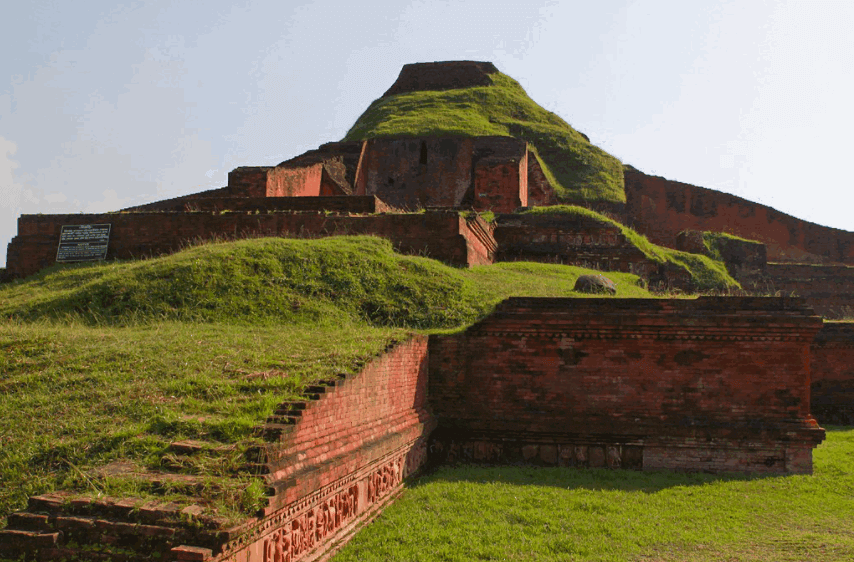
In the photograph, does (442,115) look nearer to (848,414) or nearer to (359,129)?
(359,129)

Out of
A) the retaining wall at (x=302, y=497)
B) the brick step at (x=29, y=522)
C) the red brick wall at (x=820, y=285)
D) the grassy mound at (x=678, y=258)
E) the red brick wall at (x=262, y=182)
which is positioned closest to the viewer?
the retaining wall at (x=302, y=497)

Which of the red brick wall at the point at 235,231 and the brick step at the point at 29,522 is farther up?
the red brick wall at the point at 235,231

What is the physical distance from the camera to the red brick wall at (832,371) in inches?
400

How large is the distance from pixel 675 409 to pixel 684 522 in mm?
1753

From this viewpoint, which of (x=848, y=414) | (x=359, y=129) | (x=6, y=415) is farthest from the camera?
(x=359, y=129)

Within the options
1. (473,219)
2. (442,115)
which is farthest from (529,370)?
(442,115)

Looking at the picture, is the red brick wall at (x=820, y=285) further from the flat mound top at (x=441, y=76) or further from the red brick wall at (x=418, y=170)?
the flat mound top at (x=441, y=76)

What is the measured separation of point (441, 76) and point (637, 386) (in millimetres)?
22726

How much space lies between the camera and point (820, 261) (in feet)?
71.4

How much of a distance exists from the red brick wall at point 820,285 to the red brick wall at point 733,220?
111 inches

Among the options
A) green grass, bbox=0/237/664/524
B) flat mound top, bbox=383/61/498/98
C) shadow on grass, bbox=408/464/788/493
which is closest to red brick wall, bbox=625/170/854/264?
flat mound top, bbox=383/61/498/98

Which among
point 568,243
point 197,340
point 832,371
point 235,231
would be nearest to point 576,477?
point 197,340

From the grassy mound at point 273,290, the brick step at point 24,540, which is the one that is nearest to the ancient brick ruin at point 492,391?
the brick step at point 24,540

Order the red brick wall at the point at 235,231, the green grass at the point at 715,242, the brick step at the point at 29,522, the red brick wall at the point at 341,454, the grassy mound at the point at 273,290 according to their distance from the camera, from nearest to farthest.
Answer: the brick step at the point at 29,522 < the red brick wall at the point at 341,454 < the grassy mound at the point at 273,290 < the red brick wall at the point at 235,231 < the green grass at the point at 715,242
